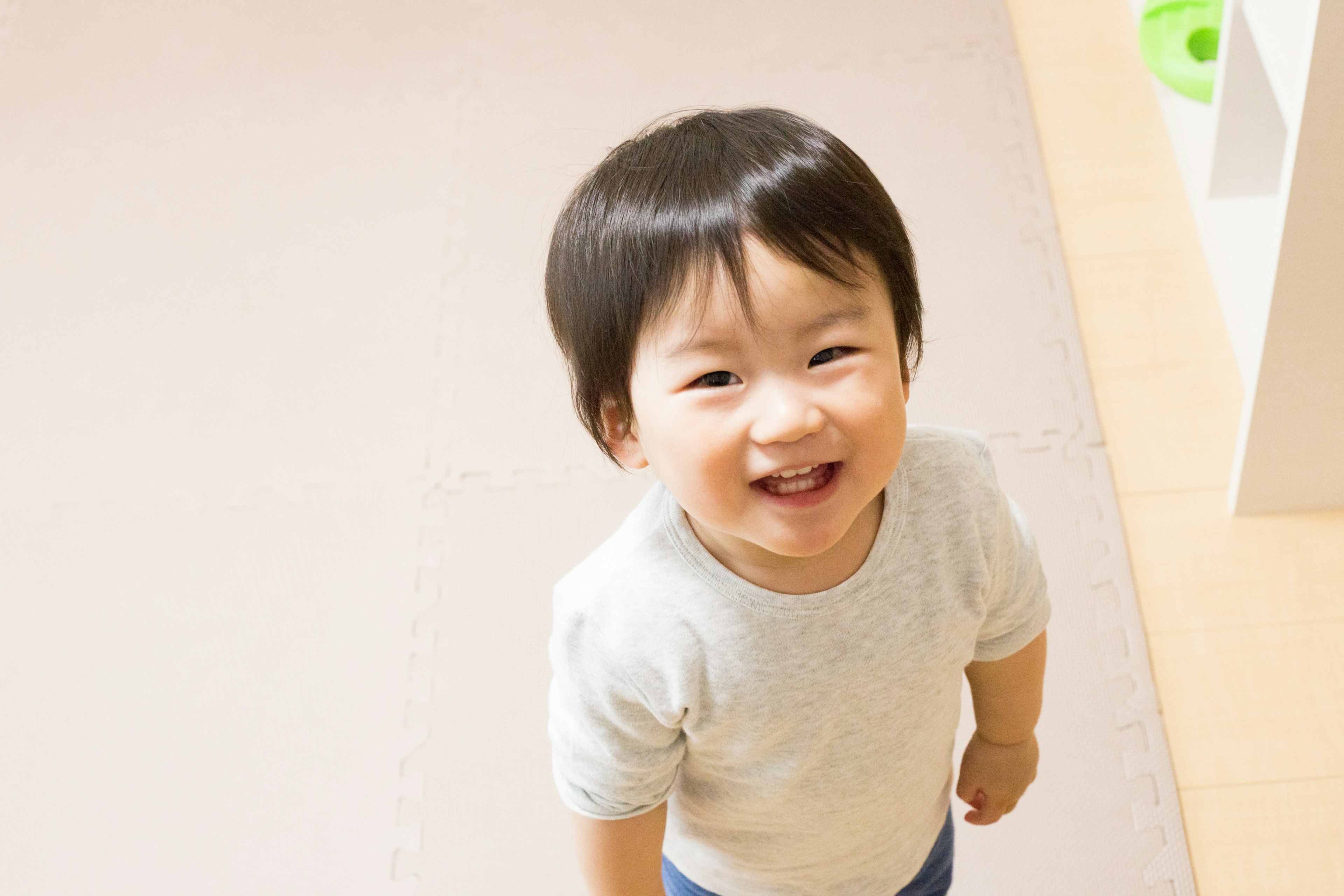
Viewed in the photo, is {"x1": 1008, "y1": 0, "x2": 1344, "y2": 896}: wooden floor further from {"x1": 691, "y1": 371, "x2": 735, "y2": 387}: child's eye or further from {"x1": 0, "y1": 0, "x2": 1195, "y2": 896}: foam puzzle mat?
{"x1": 691, "y1": 371, "x2": 735, "y2": 387}: child's eye

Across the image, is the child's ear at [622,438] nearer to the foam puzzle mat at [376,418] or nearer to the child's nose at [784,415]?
the child's nose at [784,415]

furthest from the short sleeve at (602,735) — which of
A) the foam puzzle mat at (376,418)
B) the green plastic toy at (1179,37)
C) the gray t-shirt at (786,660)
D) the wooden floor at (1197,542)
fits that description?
the green plastic toy at (1179,37)

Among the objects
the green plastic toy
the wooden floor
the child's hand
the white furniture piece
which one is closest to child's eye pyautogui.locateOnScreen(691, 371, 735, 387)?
the child's hand

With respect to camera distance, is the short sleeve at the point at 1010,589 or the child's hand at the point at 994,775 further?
the child's hand at the point at 994,775

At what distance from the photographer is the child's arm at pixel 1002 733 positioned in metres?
0.83

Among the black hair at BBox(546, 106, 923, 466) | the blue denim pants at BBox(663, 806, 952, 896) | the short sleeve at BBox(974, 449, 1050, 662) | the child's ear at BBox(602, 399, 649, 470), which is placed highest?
the black hair at BBox(546, 106, 923, 466)

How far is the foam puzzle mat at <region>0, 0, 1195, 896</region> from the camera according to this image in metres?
1.33

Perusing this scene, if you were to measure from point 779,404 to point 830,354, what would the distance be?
42 millimetres

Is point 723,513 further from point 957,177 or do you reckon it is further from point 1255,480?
point 957,177

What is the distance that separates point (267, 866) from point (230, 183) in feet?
3.76

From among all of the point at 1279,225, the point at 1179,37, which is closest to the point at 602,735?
the point at 1279,225

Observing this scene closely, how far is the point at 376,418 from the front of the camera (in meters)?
1.68

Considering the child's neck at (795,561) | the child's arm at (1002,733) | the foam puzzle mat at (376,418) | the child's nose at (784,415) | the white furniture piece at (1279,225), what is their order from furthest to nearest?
the foam puzzle mat at (376,418) < the white furniture piece at (1279,225) < the child's arm at (1002,733) < the child's neck at (795,561) < the child's nose at (784,415)

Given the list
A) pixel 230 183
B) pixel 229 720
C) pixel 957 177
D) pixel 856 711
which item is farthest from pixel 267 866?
pixel 957 177
